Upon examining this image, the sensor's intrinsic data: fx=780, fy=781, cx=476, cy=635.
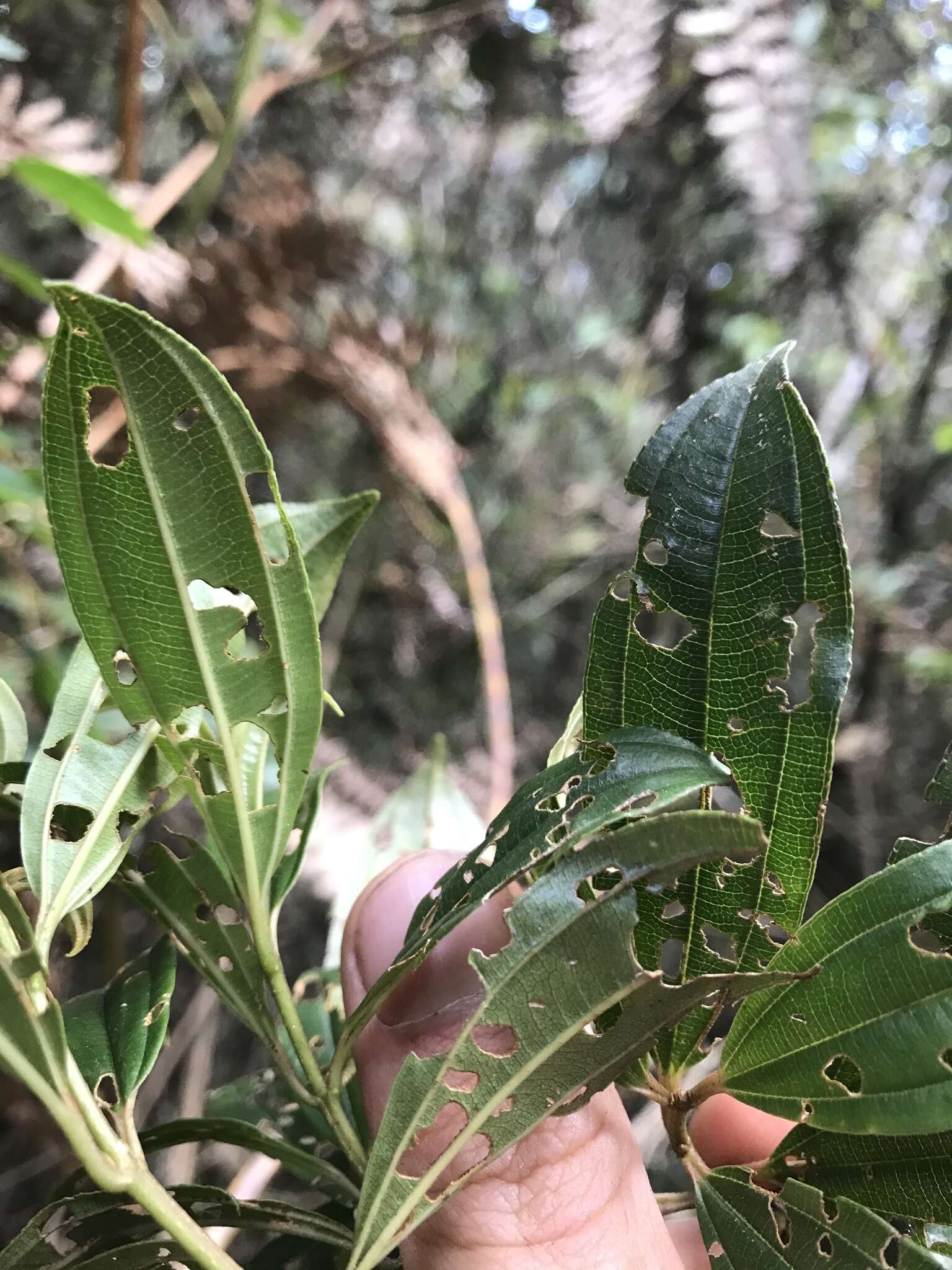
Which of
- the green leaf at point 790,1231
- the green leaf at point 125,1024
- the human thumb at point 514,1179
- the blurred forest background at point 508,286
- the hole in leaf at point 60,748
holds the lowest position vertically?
the green leaf at point 790,1231

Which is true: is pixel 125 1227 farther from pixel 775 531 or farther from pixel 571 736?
pixel 775 531

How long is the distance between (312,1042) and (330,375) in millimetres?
1573

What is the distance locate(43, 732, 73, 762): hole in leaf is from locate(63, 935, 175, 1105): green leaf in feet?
0.47

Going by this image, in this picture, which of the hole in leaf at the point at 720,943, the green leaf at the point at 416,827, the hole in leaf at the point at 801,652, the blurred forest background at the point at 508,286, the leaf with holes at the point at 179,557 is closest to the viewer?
the leaf with holes at the point at 179,557

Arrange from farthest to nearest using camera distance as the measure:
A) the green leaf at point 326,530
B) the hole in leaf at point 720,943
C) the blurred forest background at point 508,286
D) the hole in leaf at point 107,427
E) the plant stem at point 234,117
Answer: the blurred forest background at point 508,286
the plant stem at point 234,117
the hole in leaf at point 107,427
the green leaf at point 326,530
the hole in leaf at point 720,943

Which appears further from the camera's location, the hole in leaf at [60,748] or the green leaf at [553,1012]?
the hole in leaf at [60,748]

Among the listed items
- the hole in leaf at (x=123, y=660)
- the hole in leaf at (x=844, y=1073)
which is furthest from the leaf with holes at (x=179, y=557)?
the hole in leaf at (x=844, y=1073)

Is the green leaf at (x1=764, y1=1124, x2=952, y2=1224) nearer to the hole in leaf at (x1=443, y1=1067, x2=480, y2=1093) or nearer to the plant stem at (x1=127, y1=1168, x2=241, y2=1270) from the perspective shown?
the hole in leaf at (x1=443, y1=1067, x2=480, y2=1093)

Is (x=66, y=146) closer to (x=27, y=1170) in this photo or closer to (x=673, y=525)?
(x=673, y=525)

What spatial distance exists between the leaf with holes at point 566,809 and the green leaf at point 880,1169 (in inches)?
8.9

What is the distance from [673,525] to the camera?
430 mm

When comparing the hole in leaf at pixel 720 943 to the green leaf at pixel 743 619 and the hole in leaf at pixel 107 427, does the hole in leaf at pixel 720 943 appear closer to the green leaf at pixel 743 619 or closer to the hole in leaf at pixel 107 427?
the green leaf at pixel 743 619

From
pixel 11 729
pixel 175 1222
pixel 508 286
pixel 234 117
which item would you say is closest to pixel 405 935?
pixel 175 1222

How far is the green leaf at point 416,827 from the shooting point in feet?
2.70
